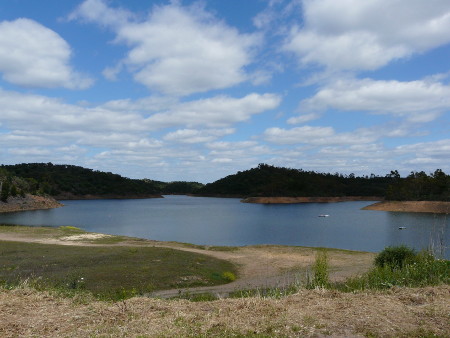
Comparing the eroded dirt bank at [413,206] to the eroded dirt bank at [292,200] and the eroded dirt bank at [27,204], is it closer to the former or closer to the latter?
the eroded dirt bank at [292,200]

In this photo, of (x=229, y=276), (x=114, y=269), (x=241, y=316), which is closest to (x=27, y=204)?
(x=114, y=269)

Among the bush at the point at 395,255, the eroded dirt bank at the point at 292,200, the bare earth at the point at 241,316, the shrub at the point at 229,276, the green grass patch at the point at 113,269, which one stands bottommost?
the shrub at the point at 229,276

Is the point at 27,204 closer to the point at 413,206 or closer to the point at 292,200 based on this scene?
the point at 292,200

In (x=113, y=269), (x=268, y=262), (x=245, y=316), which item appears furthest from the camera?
(x=268, y=262)

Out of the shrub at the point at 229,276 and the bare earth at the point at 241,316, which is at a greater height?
the bare earth at the point at 241,316

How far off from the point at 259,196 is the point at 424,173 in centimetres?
6501

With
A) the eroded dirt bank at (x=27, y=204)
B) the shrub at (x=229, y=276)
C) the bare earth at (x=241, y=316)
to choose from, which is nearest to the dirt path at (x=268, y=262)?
the shrub at (x=229, y=276)

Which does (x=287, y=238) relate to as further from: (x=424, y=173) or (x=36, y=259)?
(x=424, y=173)

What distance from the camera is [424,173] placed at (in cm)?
14225

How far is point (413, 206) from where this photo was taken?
106438 millimetres

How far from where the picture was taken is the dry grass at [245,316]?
270 inches

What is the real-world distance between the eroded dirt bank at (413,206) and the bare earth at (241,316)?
320 ft

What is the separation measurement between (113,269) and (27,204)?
10842 centimetres

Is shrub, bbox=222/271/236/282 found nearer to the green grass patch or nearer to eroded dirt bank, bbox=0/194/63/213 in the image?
the green grass patch
